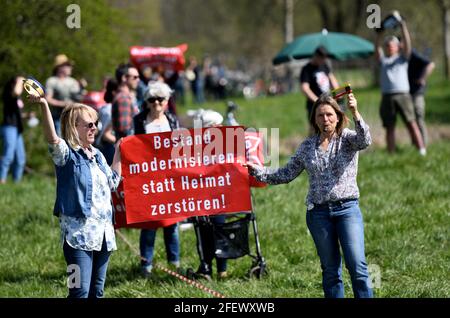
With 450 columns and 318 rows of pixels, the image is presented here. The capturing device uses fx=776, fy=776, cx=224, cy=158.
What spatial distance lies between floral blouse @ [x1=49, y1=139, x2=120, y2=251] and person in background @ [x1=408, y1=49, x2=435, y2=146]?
8242 millimetres

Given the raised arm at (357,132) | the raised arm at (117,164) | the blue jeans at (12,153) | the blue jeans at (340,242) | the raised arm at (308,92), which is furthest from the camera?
the blue jeans at (12,153)

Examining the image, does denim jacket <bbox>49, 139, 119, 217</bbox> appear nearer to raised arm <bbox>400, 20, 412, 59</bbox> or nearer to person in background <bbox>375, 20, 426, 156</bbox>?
raised arm <bbox>400, 20, 412, 59</bbox>

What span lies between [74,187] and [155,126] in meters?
1.87

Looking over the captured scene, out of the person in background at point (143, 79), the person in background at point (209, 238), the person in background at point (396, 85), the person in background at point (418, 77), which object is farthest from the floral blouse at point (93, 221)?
the person in background at point (418, 77)

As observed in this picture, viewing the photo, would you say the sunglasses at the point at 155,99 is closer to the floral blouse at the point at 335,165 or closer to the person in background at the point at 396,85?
the floral blouse at the point at 335,165

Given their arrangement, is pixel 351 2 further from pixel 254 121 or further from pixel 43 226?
pixel 43 226

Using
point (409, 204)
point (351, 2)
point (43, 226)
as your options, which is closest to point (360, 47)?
point (409, 204)

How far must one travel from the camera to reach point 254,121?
2162cm

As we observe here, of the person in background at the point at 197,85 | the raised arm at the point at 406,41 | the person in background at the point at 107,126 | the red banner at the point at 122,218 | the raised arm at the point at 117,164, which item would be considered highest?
the person in background at the point at 197,85

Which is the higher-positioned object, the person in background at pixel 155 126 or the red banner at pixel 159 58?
the red banner at pixel 159 58

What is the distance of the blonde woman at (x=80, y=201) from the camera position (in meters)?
5.49

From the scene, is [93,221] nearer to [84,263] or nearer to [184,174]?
[84,263]

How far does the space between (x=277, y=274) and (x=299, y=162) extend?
5.35 ft

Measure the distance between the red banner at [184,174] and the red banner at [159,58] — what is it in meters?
4.61
